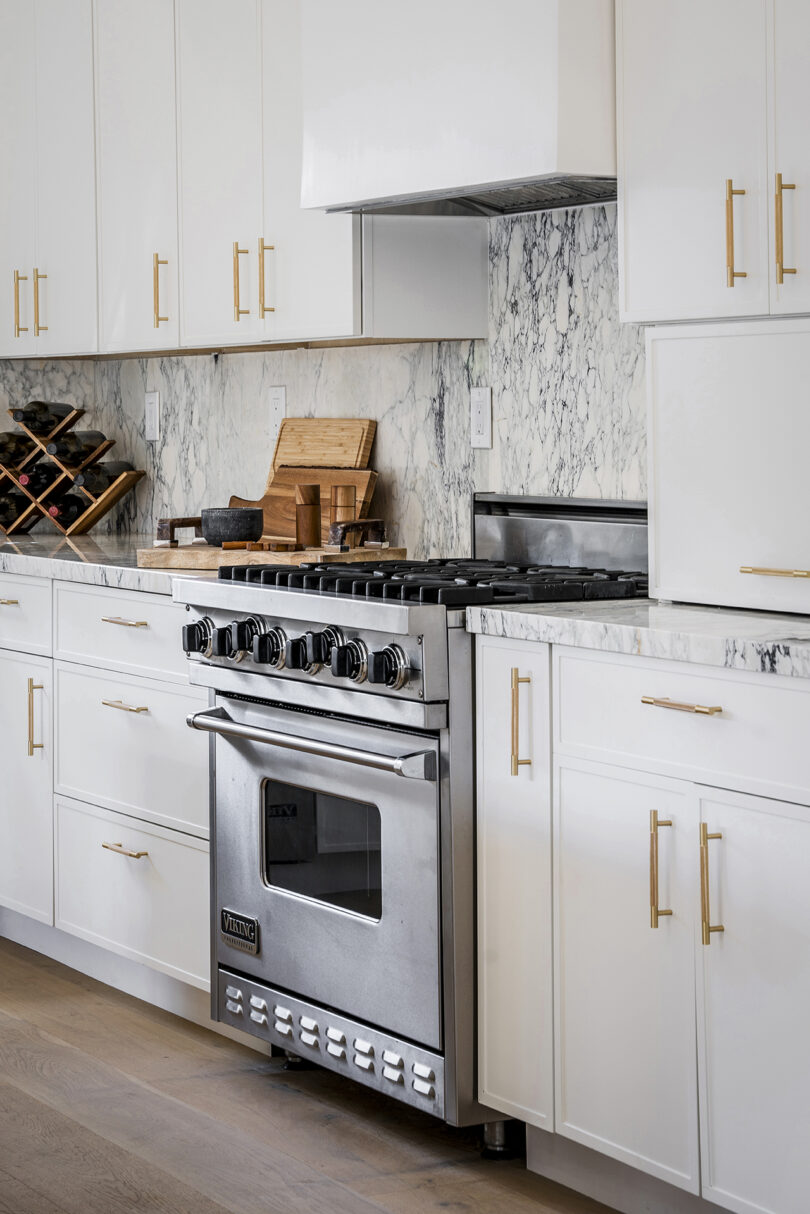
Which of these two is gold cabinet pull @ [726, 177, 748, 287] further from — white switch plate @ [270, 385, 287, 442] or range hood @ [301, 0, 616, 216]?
white switch plate @ [270, 385, 287, 442]

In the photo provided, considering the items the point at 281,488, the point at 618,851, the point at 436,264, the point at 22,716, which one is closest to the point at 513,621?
the point at 618,851

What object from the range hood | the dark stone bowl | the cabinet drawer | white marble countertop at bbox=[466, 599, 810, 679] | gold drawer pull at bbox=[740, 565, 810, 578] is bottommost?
the cabinet drawer

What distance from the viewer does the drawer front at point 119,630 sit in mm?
3283

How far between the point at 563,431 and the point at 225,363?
4.36 feet

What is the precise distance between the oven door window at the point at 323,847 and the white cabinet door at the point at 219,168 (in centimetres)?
112

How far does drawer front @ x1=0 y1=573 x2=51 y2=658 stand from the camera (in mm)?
3730

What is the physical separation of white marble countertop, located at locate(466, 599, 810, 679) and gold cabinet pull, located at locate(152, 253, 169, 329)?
1.63 meters

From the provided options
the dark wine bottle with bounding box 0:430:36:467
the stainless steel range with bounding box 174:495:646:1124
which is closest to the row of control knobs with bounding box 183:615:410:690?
the stainless steel range with bounding box 174:495:646:1124

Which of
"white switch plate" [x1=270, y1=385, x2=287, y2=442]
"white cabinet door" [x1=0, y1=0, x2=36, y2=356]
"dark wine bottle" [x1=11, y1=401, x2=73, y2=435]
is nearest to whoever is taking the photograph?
"white switch plate" [x1=270, y1=385, x2=287, y2=442]

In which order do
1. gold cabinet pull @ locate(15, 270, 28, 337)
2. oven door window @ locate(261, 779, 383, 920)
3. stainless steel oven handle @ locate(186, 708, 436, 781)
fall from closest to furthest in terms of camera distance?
stainless steel oven handle @ locate(186, 708, 436, 781) < oven door window @ locate(261, 779, 383, 920) < gold cabinet pull @ locate(15, 270, 28, 337)

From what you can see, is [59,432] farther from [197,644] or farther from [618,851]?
[618,851]

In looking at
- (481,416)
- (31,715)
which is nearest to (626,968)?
(481,416)

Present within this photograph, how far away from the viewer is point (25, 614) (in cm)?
381

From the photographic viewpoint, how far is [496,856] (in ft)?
8.29
